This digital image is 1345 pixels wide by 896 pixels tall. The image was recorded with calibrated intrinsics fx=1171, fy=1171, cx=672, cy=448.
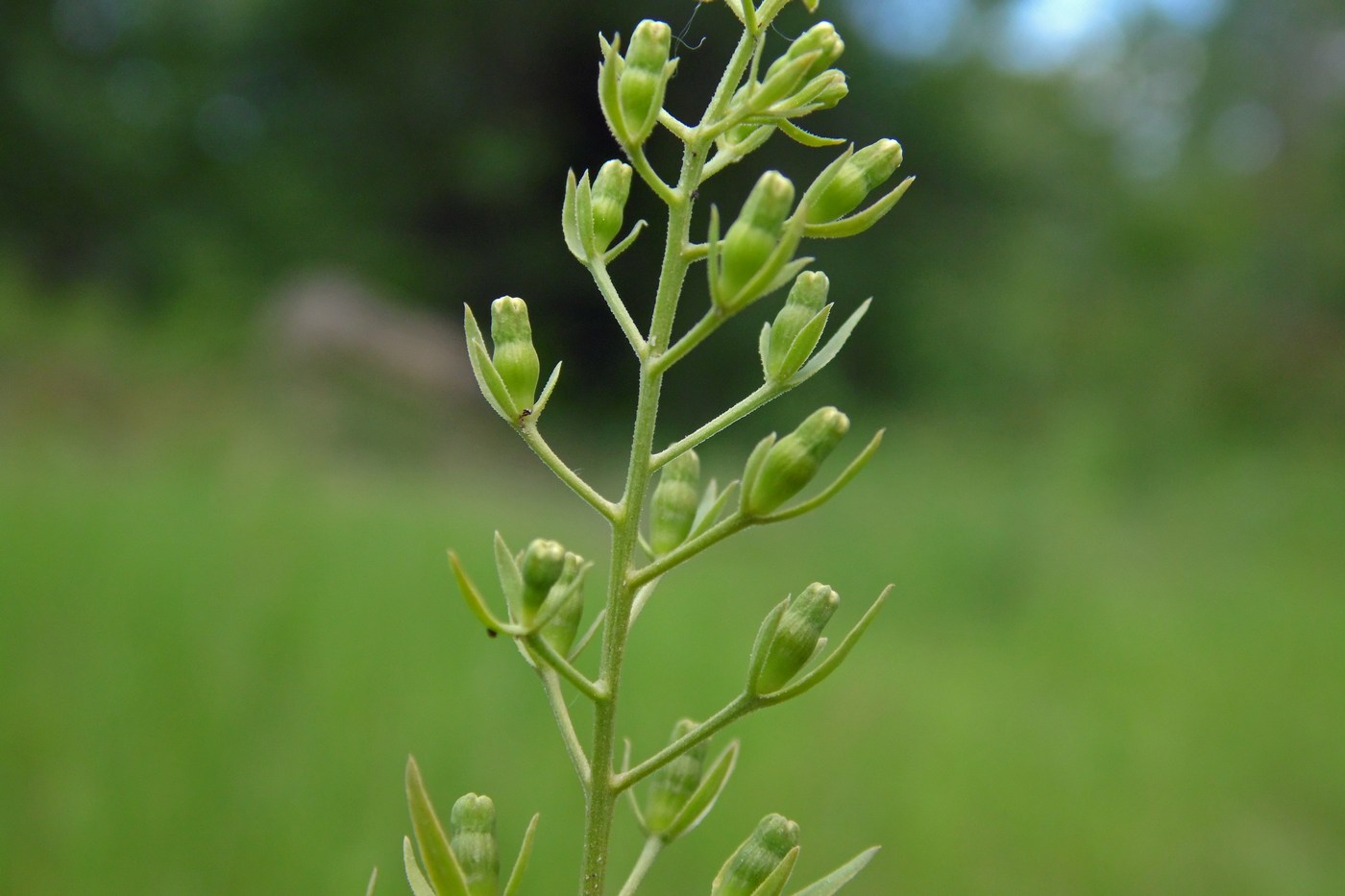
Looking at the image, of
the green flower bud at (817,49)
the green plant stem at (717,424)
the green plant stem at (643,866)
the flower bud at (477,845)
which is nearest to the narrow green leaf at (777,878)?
the green plant stem at (643,866)

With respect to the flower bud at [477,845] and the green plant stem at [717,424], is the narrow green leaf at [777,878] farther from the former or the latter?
the green plant stem at [717,424]

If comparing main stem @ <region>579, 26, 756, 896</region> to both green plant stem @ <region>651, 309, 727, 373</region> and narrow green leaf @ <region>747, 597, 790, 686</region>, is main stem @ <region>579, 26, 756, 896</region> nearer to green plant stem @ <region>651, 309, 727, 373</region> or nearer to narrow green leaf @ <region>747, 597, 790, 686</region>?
green plant stem @ <region>651, 309, 727, 373</region>

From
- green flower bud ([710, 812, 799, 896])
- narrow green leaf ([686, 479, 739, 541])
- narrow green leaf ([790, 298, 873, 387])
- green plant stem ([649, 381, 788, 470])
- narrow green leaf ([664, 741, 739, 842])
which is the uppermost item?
narrow green leaf ([790, 298, 873, 387])

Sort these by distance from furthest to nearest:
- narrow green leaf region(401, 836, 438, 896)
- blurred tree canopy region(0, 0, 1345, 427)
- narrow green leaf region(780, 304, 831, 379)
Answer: blurred tree canopy region(0, 0, 1345, 427), narrow green leaf region(780, 304, 831, 379), narrow green leaf region(401, 836, 438, 896)

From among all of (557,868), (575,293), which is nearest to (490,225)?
(575,293)

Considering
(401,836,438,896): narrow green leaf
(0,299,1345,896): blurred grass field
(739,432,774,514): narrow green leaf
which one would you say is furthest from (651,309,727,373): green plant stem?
(0,299,1345,896): blurred grass field

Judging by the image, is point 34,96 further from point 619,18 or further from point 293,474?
point 293,474
